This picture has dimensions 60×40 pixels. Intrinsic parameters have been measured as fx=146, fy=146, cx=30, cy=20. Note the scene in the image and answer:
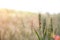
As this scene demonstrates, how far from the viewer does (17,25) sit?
118cm

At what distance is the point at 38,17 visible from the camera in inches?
49.9

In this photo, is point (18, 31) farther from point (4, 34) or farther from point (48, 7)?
point (48, 7)

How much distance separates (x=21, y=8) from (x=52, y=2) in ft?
1.03

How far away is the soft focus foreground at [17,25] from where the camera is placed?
1.13 metres

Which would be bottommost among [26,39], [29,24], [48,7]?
[26,39]

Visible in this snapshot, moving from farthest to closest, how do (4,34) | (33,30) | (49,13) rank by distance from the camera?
(49,13), (33,30), (4,34)

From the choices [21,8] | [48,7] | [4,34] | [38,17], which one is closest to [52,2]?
[48,7]

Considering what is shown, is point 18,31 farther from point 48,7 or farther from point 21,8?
point 48,7

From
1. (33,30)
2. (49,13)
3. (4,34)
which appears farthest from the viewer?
(49,13)

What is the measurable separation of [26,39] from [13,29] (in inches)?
5.5

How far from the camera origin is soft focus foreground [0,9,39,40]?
44.5 inches

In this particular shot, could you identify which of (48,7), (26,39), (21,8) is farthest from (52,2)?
(26,39)

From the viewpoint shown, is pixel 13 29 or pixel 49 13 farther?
pixel 49 13

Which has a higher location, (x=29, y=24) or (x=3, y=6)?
(x=3, y=6)
